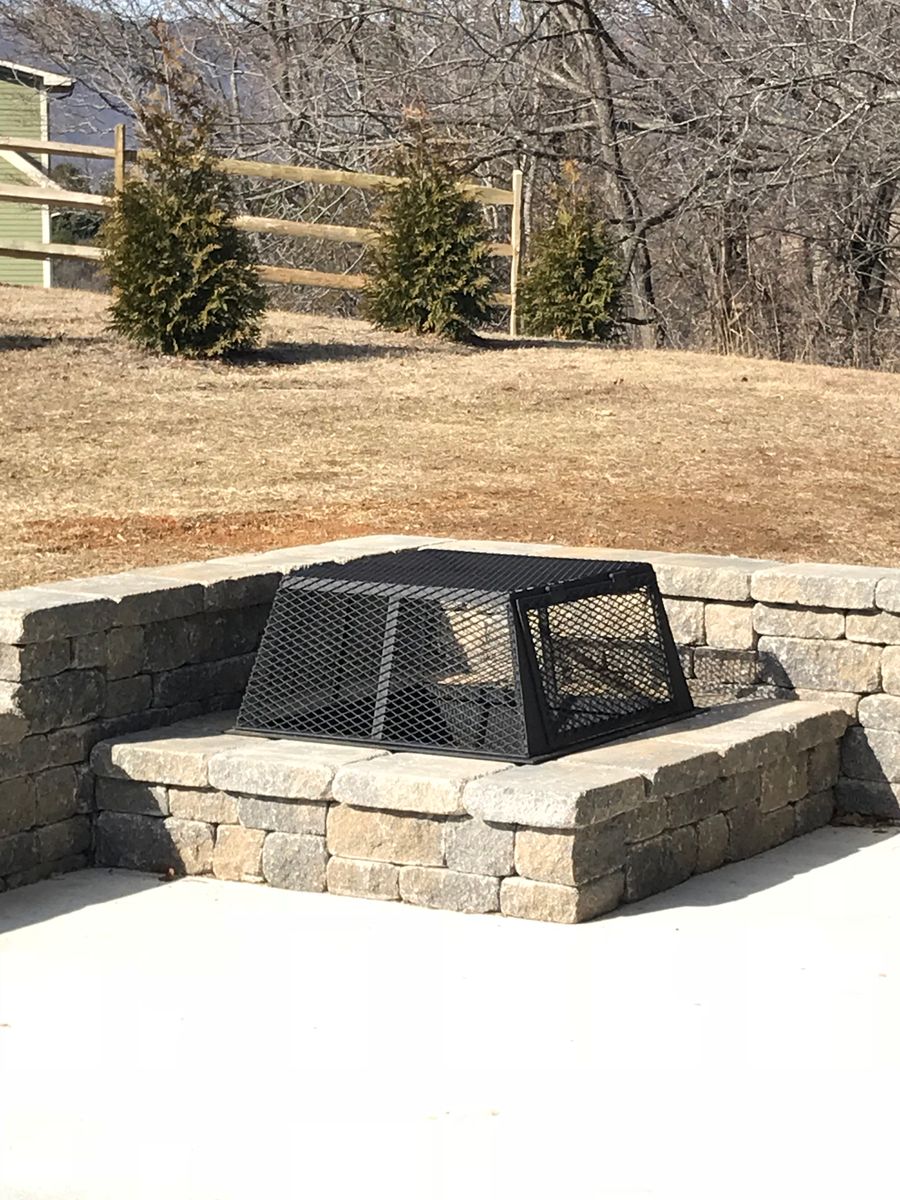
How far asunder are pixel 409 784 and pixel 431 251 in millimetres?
11350

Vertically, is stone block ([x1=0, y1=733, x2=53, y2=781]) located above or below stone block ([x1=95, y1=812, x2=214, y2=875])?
above

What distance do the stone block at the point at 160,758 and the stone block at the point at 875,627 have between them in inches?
84.3

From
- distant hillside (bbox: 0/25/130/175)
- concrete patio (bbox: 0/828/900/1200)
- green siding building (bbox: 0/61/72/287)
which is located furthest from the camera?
distant hillside (bbox: 0/25/130/175)

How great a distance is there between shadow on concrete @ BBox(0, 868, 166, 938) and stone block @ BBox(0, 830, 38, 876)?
0.21 feet

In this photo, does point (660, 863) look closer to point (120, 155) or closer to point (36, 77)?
point (120, 155)

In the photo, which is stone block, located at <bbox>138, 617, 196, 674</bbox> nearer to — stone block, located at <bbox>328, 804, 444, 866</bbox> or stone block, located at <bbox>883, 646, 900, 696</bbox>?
stone block, located at <bbox>328, 804, 444, 866</bbox>

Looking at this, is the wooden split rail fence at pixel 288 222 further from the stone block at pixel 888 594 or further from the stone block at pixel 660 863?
the stone block at pixel 660 863

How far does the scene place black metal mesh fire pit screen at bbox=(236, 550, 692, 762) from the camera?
547cm

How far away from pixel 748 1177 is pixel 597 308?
1475cm

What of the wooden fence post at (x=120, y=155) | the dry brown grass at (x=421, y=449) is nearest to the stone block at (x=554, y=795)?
the dry brown grass at (x=421, y=449)

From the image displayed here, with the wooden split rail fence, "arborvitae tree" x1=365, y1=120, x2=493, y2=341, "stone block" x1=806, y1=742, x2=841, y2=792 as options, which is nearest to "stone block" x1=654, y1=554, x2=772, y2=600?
"stone block" x1=806, y1=742, x2=841, y2=792

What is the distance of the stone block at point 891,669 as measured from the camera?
6078mm

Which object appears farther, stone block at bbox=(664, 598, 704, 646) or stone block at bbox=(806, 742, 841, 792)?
stone block at bbox=(664, 598, 704, 646)

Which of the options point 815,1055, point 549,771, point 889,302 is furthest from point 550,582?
point 889,302
